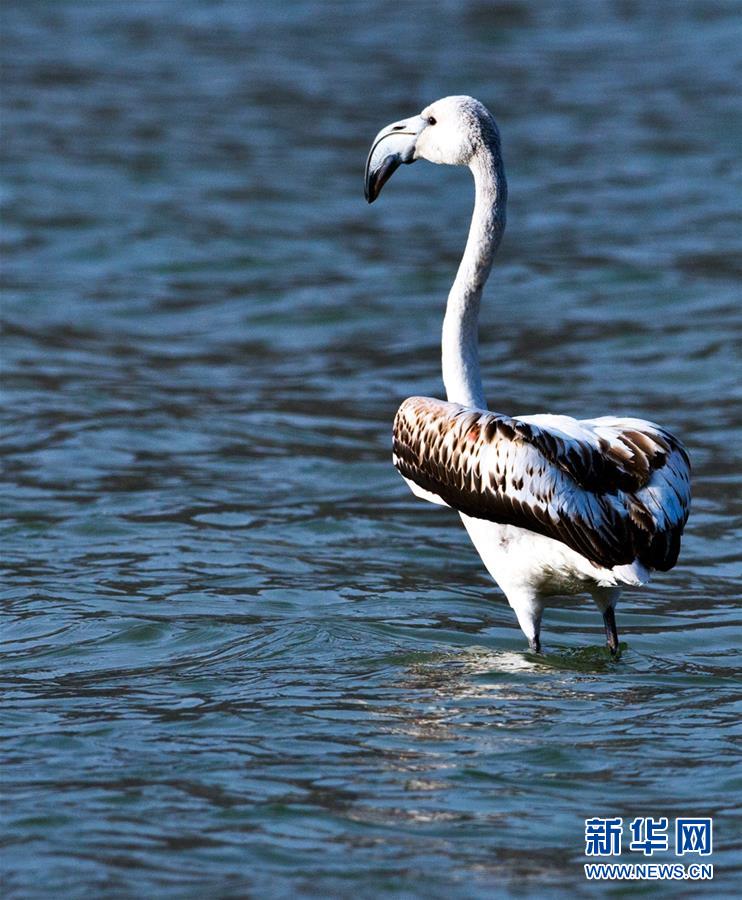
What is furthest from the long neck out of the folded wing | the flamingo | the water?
the water

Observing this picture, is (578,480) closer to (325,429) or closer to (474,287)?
(474,287)

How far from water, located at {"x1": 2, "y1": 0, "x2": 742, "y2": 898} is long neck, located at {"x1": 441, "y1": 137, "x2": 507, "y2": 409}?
4.51 ft

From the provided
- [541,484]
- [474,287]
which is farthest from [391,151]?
[541,484]

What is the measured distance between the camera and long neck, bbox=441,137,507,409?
847 centimetres

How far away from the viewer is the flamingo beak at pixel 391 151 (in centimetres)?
898

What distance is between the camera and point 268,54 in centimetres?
2731

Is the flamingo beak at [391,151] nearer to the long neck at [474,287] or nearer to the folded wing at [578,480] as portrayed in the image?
the long neck at [474,287]

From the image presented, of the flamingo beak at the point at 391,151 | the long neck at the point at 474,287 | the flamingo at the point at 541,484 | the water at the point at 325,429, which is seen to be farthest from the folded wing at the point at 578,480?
the flamingo beak at the point at 391,151

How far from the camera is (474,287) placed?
8.64 meters

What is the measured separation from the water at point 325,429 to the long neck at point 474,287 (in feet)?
4.51

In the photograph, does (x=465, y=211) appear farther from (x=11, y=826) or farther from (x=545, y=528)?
(x=11, y=826)

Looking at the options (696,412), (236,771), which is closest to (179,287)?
(696,412)

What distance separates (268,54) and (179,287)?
10573 mm

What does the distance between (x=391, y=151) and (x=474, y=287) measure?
3.08 ft
